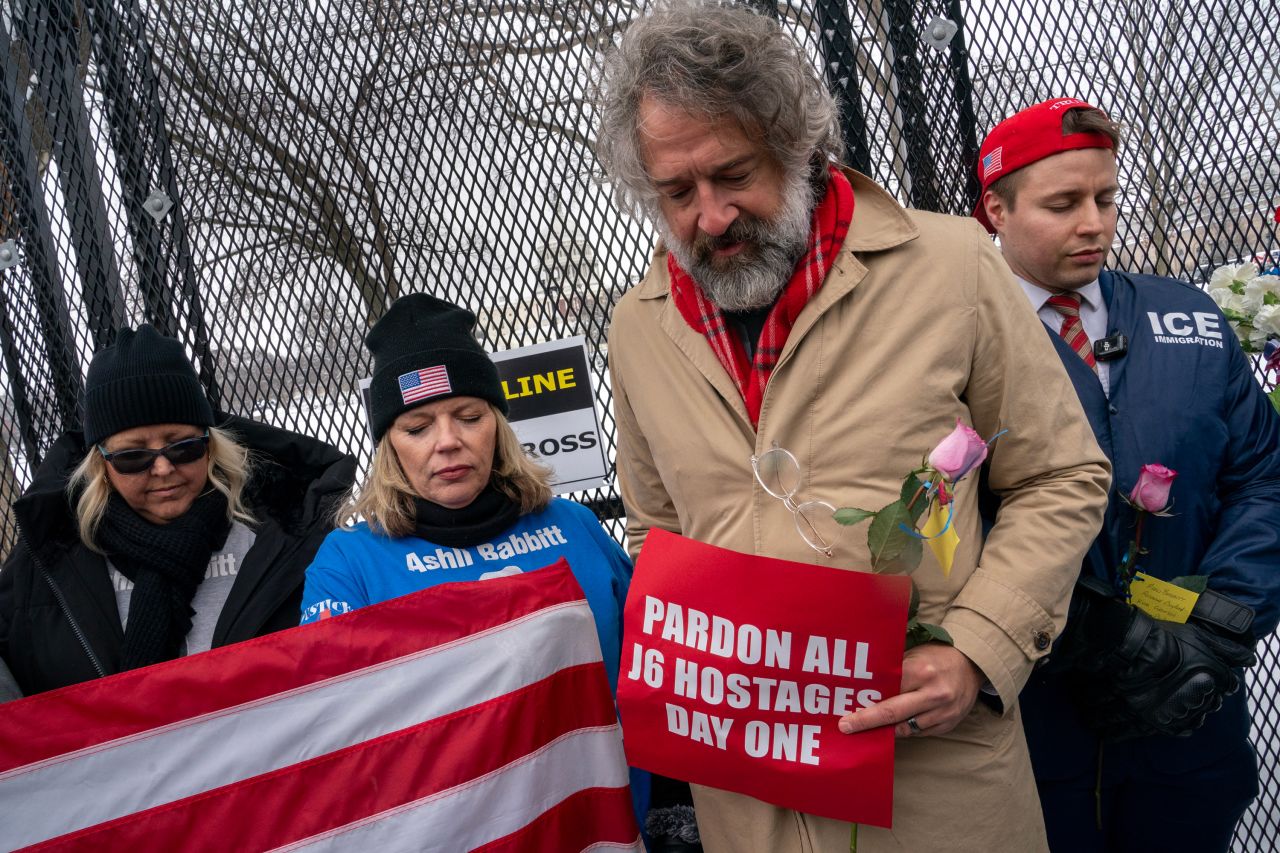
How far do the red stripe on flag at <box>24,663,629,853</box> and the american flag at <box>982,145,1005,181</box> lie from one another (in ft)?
4.68

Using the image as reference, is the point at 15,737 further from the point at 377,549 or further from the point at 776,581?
the point at 776,581

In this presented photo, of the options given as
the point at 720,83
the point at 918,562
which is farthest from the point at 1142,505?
the point at 720,83

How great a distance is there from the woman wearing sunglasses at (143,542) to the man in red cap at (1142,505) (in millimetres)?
1728

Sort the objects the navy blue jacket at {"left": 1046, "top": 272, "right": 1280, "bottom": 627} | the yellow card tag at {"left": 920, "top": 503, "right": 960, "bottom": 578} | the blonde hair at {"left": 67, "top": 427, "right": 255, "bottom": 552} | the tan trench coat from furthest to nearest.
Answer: the blonde hair at {"left": 67, "top": 427, "right": 255, "bottom": 552}, the navy blue jacket at {"left": 1046, "top": 272, "right": 1280, "bottom": 627}, the tan trench coat, the yellow card tag at {"left": 920, "top": 503, "right": 960, "bottom": 578}

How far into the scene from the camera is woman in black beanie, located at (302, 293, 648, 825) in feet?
6.89

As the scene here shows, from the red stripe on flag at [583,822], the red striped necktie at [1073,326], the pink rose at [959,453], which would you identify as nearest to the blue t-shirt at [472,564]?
the red stripe on flag at [583,822]

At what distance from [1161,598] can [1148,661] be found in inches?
6.7

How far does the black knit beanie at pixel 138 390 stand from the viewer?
2424 mm

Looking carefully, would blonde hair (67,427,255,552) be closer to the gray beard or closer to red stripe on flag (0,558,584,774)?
red stripe on flag (0,558,584,774)

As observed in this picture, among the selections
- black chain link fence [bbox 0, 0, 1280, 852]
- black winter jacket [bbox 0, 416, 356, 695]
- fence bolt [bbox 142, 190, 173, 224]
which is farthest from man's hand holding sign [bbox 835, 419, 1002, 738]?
fence bolt [bbox 142, 190, 173, 224]

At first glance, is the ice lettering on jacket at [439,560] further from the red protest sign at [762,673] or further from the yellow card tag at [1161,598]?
the yellow card tag at [1161,598]

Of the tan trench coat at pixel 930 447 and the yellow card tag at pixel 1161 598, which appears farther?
the yellow card tag at pixel 1161 598

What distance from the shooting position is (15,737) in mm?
1754

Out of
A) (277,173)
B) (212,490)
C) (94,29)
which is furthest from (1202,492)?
(94,29)
